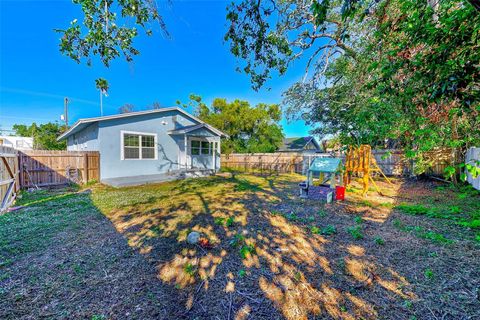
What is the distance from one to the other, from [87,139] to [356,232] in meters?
12.9

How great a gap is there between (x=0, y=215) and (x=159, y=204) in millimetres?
3578

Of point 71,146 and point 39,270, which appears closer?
point 39,270

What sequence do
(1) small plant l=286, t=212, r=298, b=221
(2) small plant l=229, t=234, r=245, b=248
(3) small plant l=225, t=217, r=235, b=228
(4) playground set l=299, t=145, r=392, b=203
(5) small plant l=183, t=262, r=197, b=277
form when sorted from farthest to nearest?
1. (4) playground set l=299, t=145, r=392, b=203
2. (1) small plant l=286, t=212, r=298, b=221
3. (3) small plant l=225, t=217, r=235, b=228
4. (2) small plant l=229, t=234, r=245, b=248
5. (5) small plant l=183, t=262, r=197, b=277

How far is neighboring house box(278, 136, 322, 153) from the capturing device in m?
28.3

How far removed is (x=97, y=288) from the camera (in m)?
2.31

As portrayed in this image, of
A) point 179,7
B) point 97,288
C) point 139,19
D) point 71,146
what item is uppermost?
point 179,7

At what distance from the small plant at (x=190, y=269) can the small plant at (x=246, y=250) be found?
0.72 meters

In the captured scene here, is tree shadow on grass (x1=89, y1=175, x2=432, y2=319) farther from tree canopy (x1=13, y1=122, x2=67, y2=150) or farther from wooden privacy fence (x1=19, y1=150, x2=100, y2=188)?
tree canopy (x1=13, y1=122, x2=67, y2=150)

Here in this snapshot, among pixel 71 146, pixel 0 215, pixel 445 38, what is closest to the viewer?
pixel 445 38

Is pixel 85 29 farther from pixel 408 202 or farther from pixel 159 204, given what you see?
pixel 408 202

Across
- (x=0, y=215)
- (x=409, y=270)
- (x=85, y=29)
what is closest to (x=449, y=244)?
(x=409, y=270)

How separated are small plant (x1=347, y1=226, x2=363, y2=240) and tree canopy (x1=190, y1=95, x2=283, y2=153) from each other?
1815 centimetres

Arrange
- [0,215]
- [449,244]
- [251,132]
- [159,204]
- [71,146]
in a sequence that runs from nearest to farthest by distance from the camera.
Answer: [449,244] → [0,215] → [159,204] → [71,146] → [251,132]

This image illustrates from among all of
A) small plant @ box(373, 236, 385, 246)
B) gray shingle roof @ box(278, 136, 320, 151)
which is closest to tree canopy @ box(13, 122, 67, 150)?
gray shingle roof @ box(278, 136, 320, 151)
